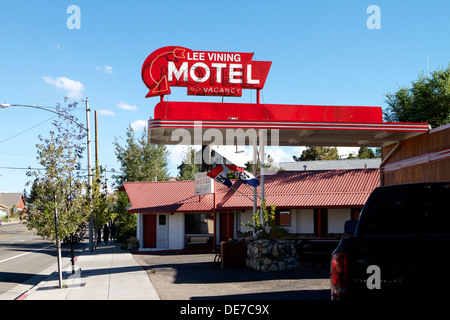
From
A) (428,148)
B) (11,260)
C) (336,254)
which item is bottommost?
(11,260)

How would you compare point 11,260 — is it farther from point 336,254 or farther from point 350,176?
point 336,254

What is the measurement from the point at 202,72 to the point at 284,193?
39.7 feet

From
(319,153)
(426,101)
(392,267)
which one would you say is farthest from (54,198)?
(319,153)

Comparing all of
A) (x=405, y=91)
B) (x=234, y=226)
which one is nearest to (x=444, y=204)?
(x=234, y=226)

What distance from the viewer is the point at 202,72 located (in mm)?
19297

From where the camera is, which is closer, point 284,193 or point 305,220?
point 305,220

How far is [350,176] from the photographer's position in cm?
2927

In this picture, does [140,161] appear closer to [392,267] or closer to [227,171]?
[227,171]

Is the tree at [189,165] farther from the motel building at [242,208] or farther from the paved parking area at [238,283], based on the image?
the paved parking area at [238,283]

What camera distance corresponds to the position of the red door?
30.6 m

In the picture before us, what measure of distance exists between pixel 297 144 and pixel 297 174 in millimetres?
10966

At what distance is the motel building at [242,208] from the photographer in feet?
91.8
